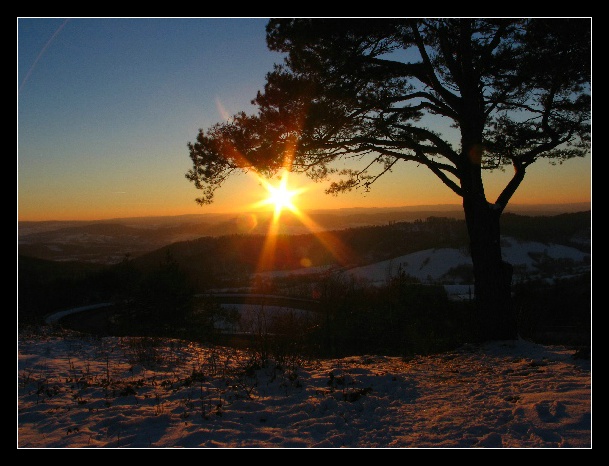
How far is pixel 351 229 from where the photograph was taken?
64.1m

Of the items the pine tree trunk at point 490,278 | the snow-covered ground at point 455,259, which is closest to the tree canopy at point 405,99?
the pine tree trunk at point 490,278

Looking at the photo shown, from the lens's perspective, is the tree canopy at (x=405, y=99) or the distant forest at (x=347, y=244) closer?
the tree canopy at (x=405, y=99)

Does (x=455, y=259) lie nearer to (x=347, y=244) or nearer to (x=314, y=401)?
(x=347, y=244)

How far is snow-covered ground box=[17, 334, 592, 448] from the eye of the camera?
4363mm

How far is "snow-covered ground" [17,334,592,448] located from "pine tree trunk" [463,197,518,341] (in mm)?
764

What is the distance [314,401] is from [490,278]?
18.2ft

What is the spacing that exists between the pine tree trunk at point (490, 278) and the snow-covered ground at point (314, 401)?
0.76 meters

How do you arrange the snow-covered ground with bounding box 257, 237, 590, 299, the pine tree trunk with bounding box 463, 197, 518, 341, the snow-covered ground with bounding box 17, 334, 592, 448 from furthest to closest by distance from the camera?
the snow-covered ground with bounding box 257, 237, 590, 299
the pine tree trunk with bounding box 463, 197, 518, 341
the snow-covered ground with bounding box 17, 334, 592, 448

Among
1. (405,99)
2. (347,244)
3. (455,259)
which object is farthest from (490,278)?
(347,244)

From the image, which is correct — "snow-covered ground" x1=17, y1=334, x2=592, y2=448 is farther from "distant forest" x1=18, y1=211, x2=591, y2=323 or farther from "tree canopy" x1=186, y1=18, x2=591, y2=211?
"distant forest" x1=18, y1=211, x2=591, y2=323

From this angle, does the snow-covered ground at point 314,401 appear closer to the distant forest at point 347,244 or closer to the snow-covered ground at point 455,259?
the snow-covered ground at point 455,259

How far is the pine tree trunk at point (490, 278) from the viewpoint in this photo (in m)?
9.15

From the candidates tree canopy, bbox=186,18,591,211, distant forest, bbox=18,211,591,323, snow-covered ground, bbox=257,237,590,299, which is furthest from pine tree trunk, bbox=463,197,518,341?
distant forest, bbox=18,211,591,323
